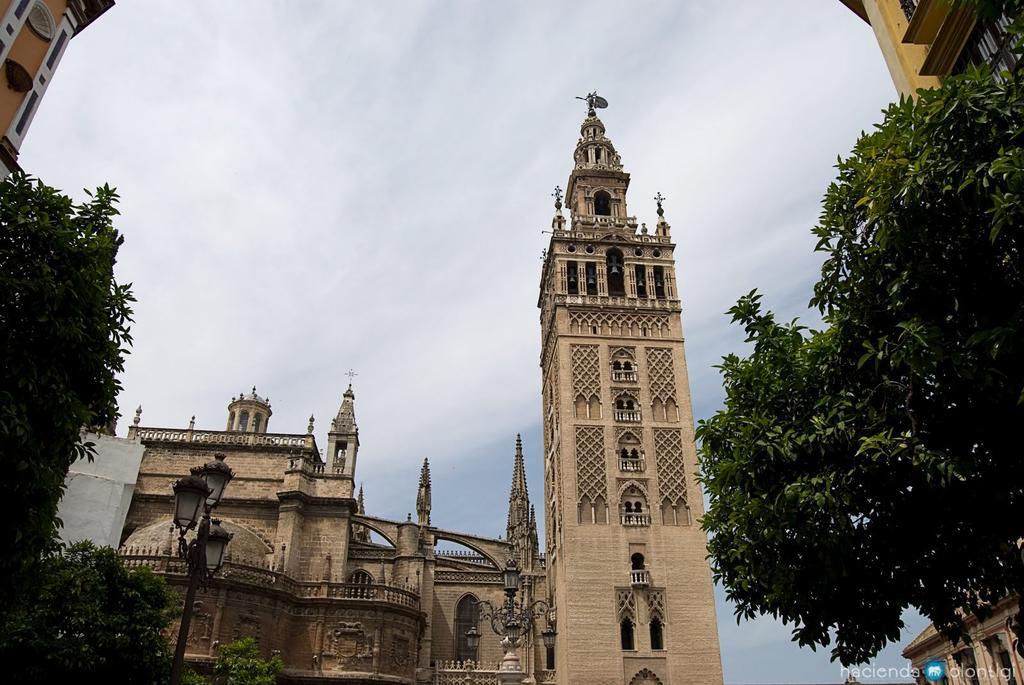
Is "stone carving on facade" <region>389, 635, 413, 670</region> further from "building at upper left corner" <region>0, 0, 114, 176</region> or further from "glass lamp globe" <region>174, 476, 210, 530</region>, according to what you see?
"building at upper left corner" <region>0, 0, 114, 176</region>

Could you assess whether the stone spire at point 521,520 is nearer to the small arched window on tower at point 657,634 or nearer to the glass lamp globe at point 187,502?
the small arched window on tower at point 657,634

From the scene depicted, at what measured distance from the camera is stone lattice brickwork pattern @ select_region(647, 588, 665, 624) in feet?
96.1

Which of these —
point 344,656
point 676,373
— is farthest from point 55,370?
point 676,373

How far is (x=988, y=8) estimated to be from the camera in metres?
6.14

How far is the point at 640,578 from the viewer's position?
1171 inches

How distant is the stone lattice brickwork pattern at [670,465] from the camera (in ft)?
104

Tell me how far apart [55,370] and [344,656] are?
22960 millimetres

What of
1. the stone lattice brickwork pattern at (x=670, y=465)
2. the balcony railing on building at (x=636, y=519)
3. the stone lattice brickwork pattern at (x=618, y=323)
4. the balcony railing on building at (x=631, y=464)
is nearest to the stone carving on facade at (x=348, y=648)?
the balcony railing on building at (x=636, y=519)

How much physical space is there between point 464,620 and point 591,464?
969cm

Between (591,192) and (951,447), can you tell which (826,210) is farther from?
(591,192)

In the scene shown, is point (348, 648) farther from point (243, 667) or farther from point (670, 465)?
point (670, 465)

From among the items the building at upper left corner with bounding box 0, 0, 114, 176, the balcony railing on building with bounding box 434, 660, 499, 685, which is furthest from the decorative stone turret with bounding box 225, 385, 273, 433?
the building at upper left corner with bounding box 0, 0, 114, 176

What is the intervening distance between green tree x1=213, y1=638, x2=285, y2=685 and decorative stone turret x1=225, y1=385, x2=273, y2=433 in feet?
68.2

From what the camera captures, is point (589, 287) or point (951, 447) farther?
point (589, 287)
